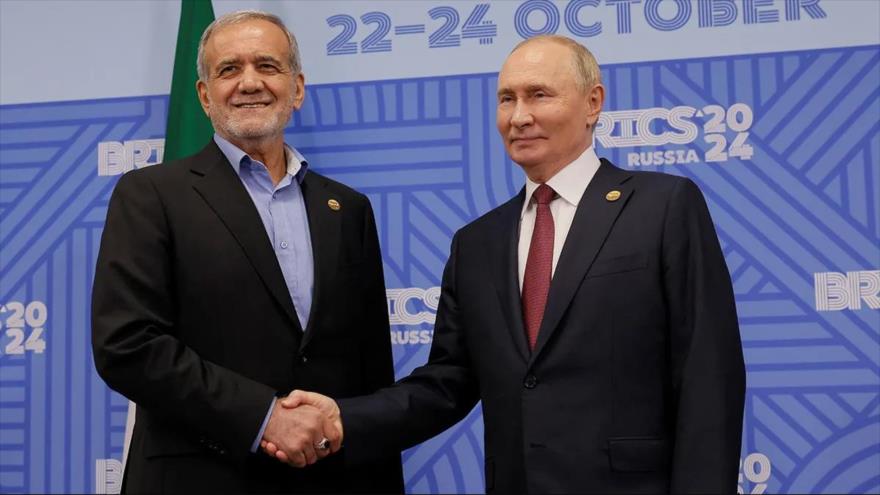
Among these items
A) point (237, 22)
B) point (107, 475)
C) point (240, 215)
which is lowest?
point (107, 475)

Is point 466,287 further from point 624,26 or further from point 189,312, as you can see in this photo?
point 624,26

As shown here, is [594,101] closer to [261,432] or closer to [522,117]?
[522,117]

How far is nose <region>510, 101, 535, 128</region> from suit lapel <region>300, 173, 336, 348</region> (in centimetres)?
57

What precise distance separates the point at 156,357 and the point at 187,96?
1.63m

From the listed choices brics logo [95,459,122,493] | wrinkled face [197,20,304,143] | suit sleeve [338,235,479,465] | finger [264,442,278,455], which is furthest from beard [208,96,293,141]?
brics logo [95,459,122,493]

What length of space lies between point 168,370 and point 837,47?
260 cm

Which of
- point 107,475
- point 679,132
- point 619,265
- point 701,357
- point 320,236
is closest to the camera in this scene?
point 701,357

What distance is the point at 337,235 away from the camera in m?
2.64

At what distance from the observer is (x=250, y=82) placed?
8.75 feet

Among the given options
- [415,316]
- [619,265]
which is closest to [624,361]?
[619,265]

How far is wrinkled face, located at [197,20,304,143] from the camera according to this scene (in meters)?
2.66

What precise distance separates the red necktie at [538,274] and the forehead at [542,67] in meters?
0.32

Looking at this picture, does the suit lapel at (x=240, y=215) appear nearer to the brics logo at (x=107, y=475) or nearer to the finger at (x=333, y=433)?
the finger at (x=333, y=433)

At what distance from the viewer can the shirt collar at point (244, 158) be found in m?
2.64
